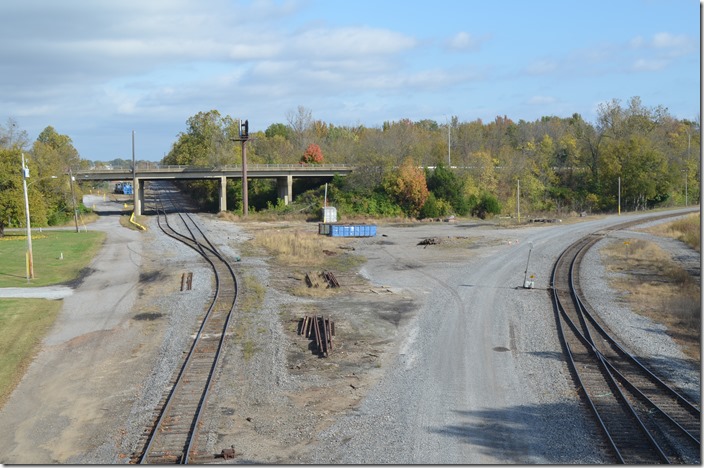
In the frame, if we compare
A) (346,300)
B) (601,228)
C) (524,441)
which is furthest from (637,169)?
(524,441)

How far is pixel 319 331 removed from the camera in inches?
950

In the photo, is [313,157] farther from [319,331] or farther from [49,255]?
[319,331]

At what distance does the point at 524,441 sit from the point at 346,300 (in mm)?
16790

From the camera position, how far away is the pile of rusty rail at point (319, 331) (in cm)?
2211

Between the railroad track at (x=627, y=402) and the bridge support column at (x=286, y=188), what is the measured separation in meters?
65.8

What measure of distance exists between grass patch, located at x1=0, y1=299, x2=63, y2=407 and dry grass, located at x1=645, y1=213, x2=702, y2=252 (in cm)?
4346

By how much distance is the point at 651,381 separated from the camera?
60.8 feet

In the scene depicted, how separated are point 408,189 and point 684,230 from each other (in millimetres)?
32704

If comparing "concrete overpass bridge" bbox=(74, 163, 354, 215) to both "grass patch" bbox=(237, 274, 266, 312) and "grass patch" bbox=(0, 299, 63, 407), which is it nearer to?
"grass patch" bbox=(237, 274, 266, 312)

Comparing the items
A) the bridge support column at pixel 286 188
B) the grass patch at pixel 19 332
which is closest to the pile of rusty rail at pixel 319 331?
→ the grass patch at pixel 19 332

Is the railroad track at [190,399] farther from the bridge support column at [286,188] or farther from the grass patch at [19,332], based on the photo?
the bridge support column at [286,188]

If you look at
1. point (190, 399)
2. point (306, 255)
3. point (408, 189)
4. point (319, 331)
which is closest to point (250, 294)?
point (319, 331)

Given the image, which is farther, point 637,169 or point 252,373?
point 637,169

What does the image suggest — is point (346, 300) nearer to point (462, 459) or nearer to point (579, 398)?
point (579, 398)
